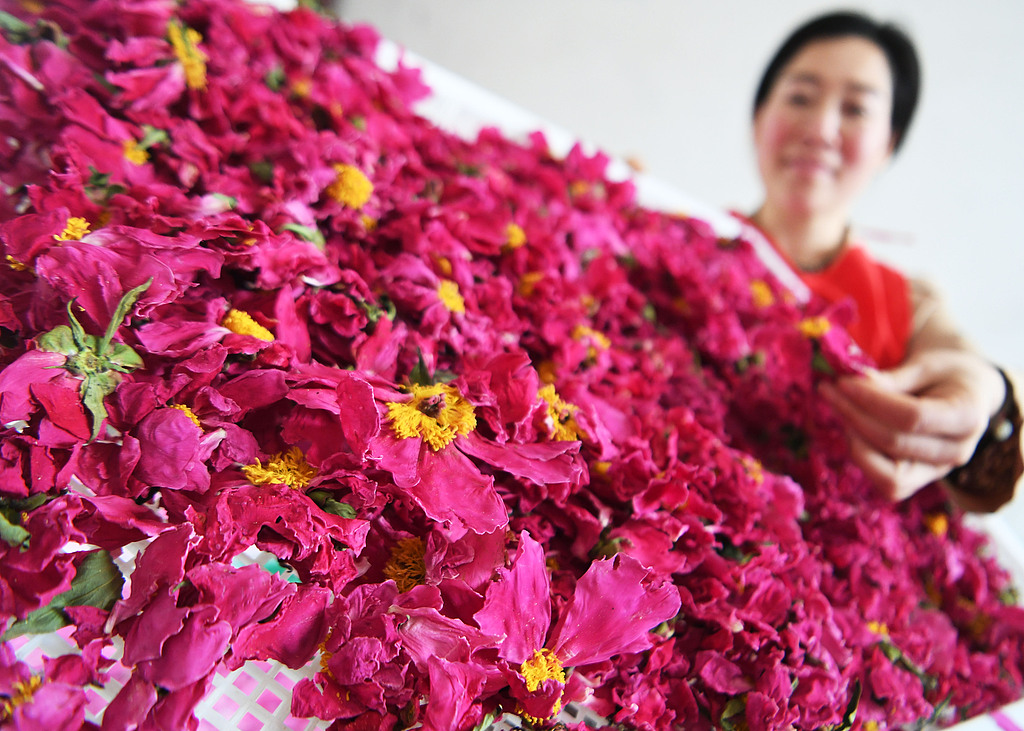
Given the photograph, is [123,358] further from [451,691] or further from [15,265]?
[451,691]

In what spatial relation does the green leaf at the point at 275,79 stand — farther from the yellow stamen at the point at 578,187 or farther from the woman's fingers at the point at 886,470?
the woman's fingers at the point at 886,470

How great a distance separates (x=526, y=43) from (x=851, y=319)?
1.45m

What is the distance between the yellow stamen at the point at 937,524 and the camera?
0.56 meters

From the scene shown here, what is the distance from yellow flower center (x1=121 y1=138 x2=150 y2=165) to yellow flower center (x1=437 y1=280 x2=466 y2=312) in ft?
0.65

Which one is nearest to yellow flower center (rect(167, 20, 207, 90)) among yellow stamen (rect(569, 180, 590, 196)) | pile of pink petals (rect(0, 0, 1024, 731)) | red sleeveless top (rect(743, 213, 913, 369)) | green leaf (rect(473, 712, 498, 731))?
pile of pink petals (rect(0, 0, 1024, 731))

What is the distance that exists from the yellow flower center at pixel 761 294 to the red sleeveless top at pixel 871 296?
15cm

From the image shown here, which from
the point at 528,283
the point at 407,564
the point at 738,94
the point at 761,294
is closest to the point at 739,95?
the point at 738,94

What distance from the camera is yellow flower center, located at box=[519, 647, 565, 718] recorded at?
0.81 ft

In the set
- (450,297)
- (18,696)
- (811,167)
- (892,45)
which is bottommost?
(18,696)

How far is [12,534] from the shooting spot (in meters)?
0.22

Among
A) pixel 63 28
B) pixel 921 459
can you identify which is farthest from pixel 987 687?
pixel 63 28

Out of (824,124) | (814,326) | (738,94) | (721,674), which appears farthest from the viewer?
(738,94)

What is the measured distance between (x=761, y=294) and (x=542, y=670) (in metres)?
0.46

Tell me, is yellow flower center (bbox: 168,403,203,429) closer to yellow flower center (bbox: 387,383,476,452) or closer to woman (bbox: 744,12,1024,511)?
yellow flower center (bbox: 387,383,476,452)
